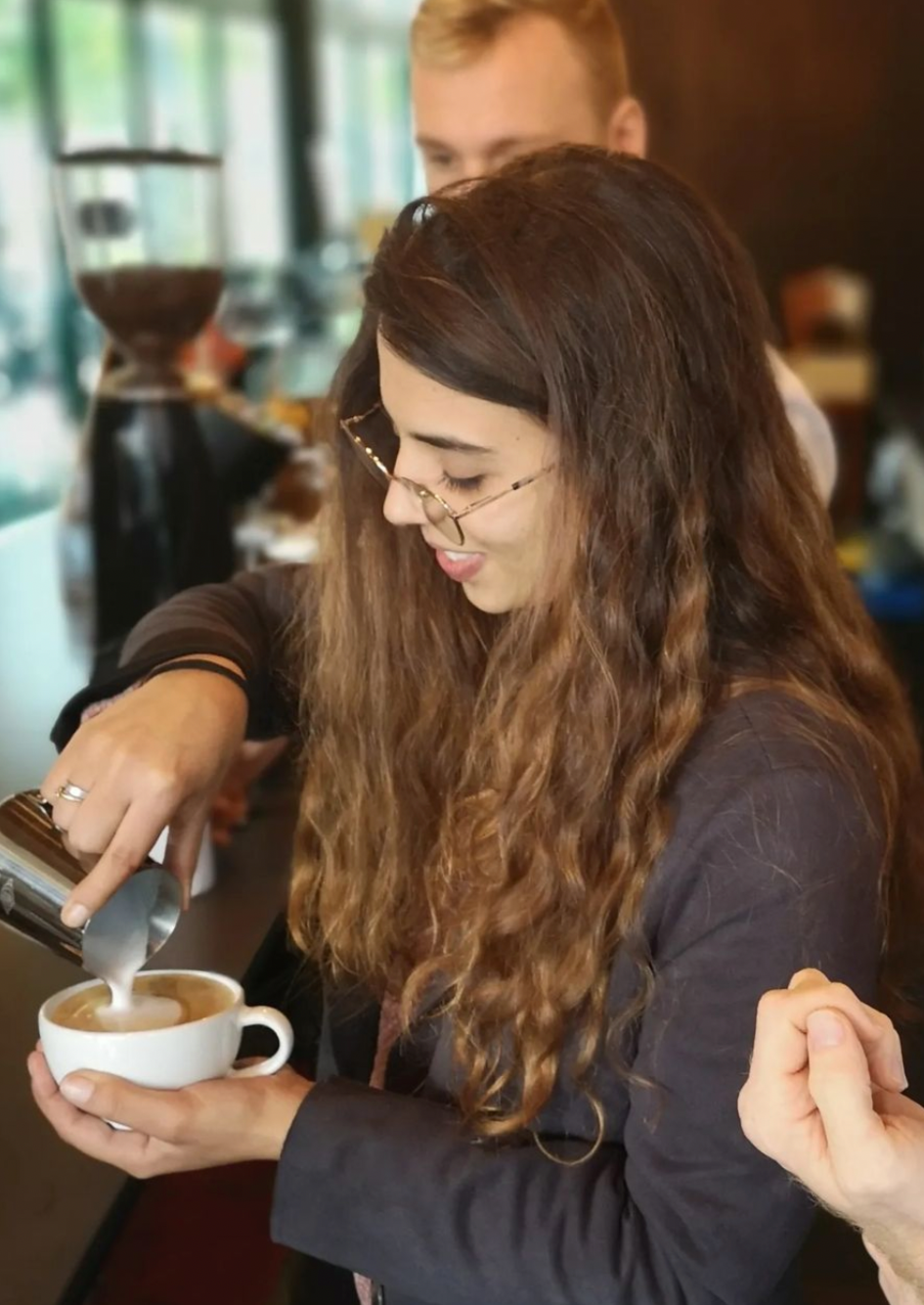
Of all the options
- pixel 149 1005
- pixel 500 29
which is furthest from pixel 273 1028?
pixel 500 29

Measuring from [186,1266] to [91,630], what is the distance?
680 mm

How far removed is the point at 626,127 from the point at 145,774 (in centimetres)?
104

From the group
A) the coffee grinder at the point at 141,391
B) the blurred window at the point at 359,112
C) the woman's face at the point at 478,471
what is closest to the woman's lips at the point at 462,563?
the woman's face at the point at 478,471

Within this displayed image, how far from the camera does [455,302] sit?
34.0 inches

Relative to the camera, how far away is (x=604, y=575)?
889mm

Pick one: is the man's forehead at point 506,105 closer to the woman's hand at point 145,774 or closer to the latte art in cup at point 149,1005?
the woman's hand at point 145,774

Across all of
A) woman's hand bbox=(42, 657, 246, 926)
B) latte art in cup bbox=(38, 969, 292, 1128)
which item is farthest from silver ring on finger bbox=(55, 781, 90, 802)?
latte art in cup bbox=(38, 969, 292, 1128)

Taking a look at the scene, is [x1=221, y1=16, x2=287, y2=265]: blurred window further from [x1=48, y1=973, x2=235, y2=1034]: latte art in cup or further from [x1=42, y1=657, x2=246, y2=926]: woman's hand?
[x1=48, y1=973, x2=235, y2=1034]: latte art in cup

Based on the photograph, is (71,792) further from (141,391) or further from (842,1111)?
(141,391)

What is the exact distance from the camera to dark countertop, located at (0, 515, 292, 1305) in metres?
0.76

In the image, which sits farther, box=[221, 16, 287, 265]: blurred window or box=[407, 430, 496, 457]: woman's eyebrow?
box=[221, 16, 287, 265]: blurred window

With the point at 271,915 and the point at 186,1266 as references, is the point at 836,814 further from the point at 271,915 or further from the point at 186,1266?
the point at 186,1266

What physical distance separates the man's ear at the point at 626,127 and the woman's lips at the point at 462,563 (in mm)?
825

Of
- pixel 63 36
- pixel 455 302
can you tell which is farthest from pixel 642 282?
pixel 63 36
